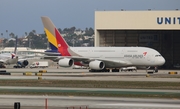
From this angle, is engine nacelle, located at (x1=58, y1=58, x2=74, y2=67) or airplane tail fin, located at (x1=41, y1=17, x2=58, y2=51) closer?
engine nacelle, located at (x1=58, y1=58, x2=74, y2=67)

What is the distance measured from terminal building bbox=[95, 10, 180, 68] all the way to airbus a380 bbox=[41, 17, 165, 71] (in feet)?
53.1

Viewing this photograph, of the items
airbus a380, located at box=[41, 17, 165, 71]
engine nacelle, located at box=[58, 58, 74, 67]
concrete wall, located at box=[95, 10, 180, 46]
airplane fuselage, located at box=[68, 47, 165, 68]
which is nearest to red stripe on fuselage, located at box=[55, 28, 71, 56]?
airbus a380, located at box=[41, 17, 165, 71]

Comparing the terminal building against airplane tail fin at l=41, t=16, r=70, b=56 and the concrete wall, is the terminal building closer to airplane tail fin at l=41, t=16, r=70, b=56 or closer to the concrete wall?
the concrete wall

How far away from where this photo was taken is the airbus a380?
74.8 m

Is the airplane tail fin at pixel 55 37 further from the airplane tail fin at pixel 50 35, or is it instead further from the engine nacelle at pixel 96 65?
the engine nacelle at pixel 96 65

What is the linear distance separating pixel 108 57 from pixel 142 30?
74.4ft

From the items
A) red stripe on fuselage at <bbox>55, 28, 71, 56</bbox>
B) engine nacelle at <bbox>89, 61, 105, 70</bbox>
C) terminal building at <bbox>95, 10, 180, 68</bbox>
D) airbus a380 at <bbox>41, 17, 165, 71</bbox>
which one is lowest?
engine nacelle at <bbox>89, 61, 105, 70</bbox>

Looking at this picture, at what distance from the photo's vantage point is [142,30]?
98000 millimetres

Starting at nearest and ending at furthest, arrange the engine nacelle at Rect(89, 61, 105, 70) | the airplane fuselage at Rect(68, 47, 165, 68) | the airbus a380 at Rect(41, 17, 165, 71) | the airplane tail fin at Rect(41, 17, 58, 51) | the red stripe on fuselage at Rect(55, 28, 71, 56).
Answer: the engine nacelle at Rect(89, 61, 105, 70)
the airbus a380 at Rect(41, 17, 165, 71)
the airplane fuselage at Rect(68, 47, 165, 68)
the red stripe on fuselage at Rect(55, 28, 71, 56)
the airplane tail fin at Rect(41, 17, 58, 51)

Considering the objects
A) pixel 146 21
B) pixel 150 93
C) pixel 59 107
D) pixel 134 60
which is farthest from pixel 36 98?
pixel 146 21

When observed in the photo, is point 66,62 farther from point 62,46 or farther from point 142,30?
point 142,30

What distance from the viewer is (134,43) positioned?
100812mm

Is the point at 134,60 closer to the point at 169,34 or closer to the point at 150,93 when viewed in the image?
the point at 169,34

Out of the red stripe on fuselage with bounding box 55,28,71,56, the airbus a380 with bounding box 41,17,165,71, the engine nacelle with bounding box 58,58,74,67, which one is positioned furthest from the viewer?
the red stripe on fuselage with bounding box 55,28,71,56
